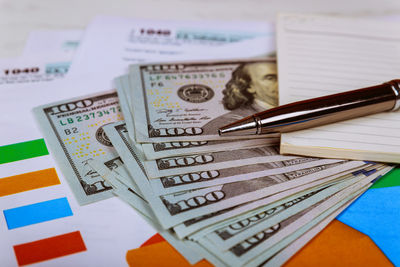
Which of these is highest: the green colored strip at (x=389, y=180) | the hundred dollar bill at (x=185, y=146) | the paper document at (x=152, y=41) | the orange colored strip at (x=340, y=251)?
the paper document at (x=152, y=41)

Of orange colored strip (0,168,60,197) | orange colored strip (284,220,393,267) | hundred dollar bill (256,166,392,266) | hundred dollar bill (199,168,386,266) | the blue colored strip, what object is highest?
orange colored strip (0,168,60,197)

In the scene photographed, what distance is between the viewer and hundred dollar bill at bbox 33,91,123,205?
24.3 inches

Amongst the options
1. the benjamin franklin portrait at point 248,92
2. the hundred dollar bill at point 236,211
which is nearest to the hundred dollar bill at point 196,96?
the benjamin franklin portrait at point 248,92

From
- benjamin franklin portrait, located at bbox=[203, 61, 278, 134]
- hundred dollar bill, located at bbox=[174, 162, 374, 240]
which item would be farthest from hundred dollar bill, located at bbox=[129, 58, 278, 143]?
hundred dollar bill, located at bbox=[174, 162, 374, 240]

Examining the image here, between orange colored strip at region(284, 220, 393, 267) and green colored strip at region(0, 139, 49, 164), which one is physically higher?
green colored strip at region(0, 139, 49, 164)

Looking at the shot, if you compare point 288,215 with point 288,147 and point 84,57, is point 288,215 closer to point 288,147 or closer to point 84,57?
point 288,147

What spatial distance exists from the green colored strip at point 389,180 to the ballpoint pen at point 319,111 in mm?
95

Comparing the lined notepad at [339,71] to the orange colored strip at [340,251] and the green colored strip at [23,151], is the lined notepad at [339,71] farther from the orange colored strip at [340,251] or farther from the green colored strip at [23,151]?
the green colored strip at [23,151]

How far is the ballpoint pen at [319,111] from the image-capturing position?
0.62 metres

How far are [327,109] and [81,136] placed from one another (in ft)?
1.19

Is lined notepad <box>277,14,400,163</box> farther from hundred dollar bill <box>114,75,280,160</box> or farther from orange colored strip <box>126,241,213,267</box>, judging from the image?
orange colored strip <box>126,241,213,267</box>

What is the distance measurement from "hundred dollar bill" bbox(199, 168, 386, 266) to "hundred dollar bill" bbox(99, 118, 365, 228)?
0.03 metres

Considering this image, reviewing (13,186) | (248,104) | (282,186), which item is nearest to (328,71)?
(248,104)

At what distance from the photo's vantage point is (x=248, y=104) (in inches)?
29.1
